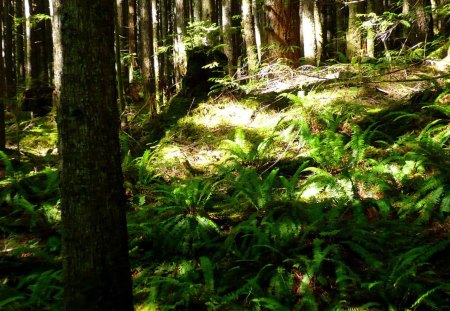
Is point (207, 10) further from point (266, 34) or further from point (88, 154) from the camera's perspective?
point (88, 154)

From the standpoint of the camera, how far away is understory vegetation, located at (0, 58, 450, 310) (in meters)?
3.51

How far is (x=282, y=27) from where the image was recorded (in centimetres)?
883

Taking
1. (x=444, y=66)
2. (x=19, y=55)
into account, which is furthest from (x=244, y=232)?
(x=19, y=55)

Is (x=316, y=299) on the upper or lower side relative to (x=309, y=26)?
lower

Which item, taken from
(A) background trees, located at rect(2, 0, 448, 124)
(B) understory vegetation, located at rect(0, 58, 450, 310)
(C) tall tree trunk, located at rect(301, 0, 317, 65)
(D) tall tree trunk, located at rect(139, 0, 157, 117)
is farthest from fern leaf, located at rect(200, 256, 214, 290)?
(D) tall tree trunk, located at rect(139, 0, 157, 117)

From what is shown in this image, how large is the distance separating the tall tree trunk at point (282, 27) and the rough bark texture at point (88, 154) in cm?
651

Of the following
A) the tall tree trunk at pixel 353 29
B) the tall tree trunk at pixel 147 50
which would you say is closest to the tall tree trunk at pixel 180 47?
the tall tree trunk at pixel 147 50

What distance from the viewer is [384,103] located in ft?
25.5

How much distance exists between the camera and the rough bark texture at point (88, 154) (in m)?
2.68

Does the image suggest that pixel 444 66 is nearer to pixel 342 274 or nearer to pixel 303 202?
pixel 303 202

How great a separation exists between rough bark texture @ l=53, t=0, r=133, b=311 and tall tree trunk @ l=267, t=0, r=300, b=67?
6.51 m

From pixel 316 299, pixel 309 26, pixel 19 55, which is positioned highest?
pixel 19 55

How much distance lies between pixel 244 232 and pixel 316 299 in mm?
1312

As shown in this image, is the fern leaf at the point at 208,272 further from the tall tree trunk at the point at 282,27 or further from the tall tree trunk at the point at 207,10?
the tall tree trunk at the point at 207,10
